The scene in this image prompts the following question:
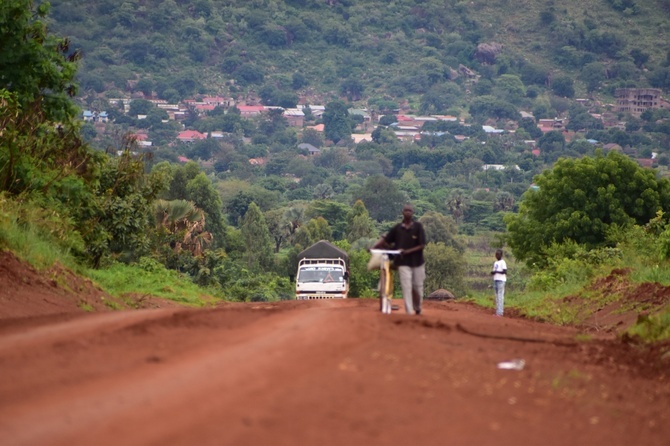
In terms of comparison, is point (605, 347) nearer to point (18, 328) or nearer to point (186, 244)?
point (18, 328)

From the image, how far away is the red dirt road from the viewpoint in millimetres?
8023

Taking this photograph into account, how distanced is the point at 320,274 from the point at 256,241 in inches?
2006

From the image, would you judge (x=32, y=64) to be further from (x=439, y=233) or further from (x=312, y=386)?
(x=439, y=233)

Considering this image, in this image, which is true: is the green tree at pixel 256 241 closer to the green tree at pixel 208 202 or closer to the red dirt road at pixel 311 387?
the green tree at pixel 208 202

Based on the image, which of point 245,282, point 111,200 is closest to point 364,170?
point 245,282

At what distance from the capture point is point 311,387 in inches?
359

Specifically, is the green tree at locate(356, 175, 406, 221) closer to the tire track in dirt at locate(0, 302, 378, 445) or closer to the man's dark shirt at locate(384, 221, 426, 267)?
the man's dark shirt at locate(384, 221, 426, 267)

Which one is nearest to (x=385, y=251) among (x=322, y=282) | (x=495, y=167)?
(x=322, y=282)

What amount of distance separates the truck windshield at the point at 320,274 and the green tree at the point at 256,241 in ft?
153

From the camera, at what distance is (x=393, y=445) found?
7859 mm

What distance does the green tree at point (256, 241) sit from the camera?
288 ft

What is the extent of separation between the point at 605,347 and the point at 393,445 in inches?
281

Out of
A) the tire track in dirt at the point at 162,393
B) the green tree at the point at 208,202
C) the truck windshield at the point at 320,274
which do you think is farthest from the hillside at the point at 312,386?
the green tree at the point at 208,202

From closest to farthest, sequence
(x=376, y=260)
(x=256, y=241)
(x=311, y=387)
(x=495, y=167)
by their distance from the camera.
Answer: (x=311, y=387), (x=376, y=260), (x=256, y=241), (x=495, y=167)
